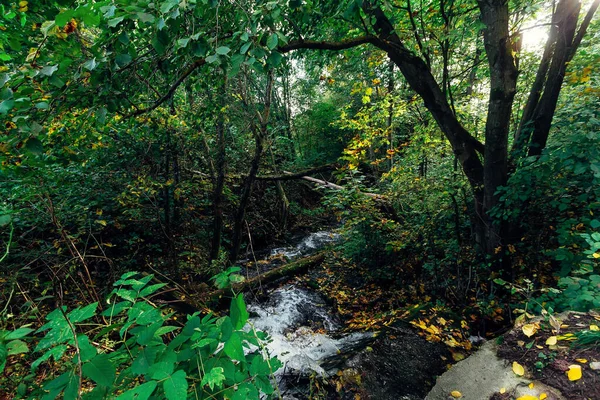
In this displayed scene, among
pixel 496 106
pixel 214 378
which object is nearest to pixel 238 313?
pixel 214 378

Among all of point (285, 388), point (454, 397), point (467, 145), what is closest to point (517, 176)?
point (467, 145)

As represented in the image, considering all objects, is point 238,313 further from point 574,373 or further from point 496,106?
point 496,106

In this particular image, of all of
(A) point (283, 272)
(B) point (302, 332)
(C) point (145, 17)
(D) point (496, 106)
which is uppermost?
(D) point (496, 106)

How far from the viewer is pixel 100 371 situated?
1.10 meters

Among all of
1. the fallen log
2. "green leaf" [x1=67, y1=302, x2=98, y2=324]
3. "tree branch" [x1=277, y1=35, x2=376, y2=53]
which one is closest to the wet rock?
"green leaf" [x1=67, y1=302, x2=98, y2=324]

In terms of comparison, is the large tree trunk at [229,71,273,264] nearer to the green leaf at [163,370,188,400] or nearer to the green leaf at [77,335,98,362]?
the green leaf at [77,335,98,362]

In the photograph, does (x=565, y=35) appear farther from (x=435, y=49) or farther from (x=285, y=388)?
(x=285, y=388)

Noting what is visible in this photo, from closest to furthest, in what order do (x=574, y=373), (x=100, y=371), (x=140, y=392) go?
(x=140, y=392)
(x=100, y=371)
(x=574, y=373)

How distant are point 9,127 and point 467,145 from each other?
5.24 m

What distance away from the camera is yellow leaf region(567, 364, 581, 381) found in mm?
1771

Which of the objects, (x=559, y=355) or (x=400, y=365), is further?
(x=400, y=365)

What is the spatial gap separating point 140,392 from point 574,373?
2648mm

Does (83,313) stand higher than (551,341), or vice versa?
(83,313)

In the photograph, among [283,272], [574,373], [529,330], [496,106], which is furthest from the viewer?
[283,272]
